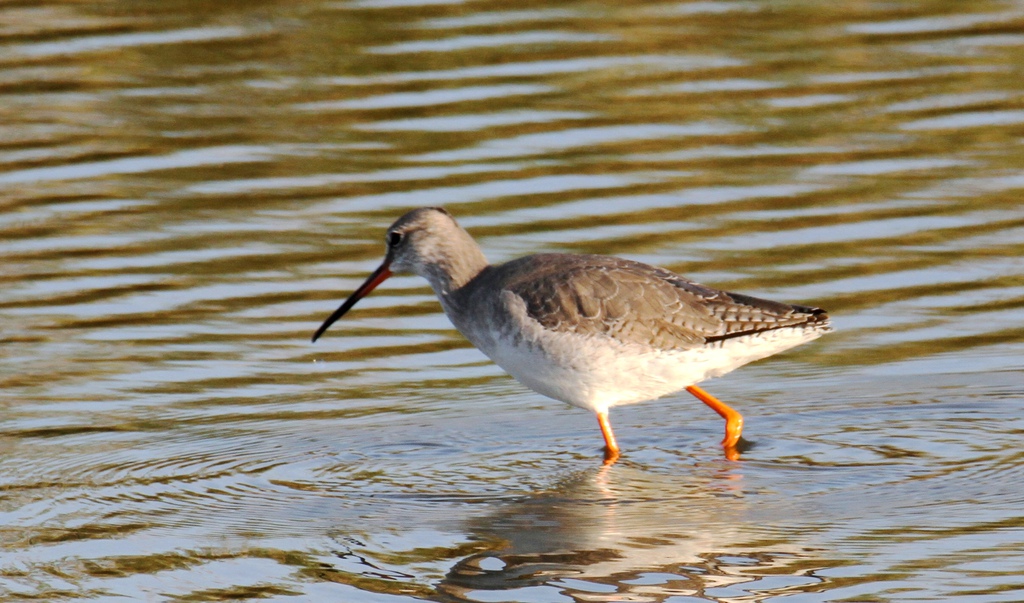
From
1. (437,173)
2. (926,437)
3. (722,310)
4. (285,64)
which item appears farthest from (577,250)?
(285,64)

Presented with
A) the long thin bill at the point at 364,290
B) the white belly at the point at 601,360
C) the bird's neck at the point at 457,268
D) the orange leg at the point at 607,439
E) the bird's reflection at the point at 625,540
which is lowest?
the bird's reflection at the point at 625,540

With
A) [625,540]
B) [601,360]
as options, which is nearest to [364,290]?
[601,360]

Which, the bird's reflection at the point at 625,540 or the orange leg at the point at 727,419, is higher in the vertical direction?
the orange leg at the point at 727,419

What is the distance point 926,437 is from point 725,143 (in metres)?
5.35

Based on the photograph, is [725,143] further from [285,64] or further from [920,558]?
[920,558]

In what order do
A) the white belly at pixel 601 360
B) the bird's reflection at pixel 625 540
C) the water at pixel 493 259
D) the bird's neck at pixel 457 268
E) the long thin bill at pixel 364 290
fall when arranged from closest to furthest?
the bird's reflection at pixel 625 540
the water at pixel 493 259
the white belly at pixel 601 360
the bird's neck at pixel 457 268
the long thin bill at pixel 364 290

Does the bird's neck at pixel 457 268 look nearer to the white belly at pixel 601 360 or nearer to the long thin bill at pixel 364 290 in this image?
the long thin bill at pixel 364 290

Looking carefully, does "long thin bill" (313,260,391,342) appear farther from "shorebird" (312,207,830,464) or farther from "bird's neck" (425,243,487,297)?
"shorebird" (312,207,830,464)

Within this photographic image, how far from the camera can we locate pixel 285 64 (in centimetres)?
1575

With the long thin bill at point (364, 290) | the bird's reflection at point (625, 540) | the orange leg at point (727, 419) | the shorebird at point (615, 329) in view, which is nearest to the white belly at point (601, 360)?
the shorebird at point (615, 329)

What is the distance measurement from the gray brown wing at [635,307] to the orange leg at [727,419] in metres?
0.53

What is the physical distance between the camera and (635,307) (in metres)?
9.25

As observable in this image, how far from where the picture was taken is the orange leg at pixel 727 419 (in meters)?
9.31

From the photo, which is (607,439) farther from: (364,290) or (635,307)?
(364,290)
